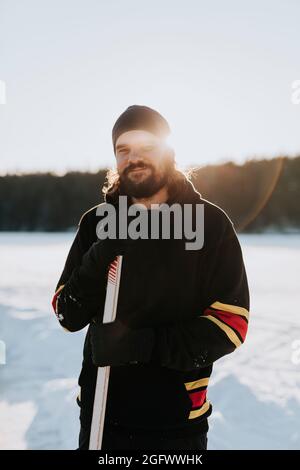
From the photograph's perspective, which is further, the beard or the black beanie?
the black beanie

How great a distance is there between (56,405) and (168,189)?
2.46 m

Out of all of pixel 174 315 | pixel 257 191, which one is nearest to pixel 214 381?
pixel 174 315

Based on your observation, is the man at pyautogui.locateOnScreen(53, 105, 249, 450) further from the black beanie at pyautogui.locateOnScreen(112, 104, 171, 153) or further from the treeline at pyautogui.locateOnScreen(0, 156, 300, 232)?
the treeline at pyautogui.locateOnScreen(0, 156, 300, 232)

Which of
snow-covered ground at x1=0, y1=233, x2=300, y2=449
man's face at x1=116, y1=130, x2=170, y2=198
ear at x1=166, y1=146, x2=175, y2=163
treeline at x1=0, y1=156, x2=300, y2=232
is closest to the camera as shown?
man's face at x1=116, y1=130, x2=170, y2=198

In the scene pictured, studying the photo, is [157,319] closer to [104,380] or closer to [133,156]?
[104,380]

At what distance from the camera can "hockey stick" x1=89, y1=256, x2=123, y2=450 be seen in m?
1.64

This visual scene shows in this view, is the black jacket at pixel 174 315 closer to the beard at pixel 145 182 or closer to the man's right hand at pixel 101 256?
the man's right hand at pixel 101 256

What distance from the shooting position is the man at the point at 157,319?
1604mm

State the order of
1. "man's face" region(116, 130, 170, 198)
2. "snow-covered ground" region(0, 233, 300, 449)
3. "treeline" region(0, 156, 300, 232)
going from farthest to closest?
"treeline" region(0, 156, 300, 232) < "snow-covered ground" region(0, 233, 300, 449) < "man's face" region(116, 130, 170, 198)

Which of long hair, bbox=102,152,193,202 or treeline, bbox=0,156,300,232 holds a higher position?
long hair, bbox=102,152,193,202

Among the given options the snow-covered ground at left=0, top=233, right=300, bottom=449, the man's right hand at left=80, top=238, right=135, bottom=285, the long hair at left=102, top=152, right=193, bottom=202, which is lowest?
the snow-covered ground at left=0, top=233, right=300, bottom=449

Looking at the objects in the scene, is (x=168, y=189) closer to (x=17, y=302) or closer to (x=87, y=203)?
(x=17, y=302)

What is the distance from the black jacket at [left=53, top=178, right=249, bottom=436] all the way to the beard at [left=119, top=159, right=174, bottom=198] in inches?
8.0

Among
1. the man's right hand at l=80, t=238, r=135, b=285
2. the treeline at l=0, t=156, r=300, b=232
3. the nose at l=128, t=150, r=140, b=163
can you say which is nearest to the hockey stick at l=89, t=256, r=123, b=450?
the man's right hand at l=80, t=238, r=135, b=285
